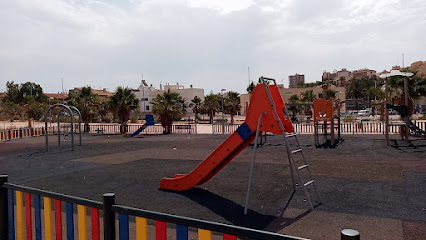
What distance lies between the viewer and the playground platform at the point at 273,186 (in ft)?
20.7

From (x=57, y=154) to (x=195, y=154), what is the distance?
25.2ft

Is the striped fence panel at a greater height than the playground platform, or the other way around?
the striped fence panel

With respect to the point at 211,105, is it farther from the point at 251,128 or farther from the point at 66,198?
the point at 66,198

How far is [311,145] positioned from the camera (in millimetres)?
19484

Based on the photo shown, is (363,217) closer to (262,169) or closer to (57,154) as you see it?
→ (262,169)

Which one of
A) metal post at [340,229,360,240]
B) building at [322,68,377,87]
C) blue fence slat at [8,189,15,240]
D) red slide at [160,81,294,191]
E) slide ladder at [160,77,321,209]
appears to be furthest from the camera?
building at [322,68,377,87]

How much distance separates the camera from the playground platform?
630 cm

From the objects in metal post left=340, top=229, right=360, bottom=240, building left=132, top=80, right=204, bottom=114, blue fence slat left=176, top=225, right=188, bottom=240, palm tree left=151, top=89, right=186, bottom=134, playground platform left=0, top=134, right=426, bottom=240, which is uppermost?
building left=132, top=80, right=204, bottom=114

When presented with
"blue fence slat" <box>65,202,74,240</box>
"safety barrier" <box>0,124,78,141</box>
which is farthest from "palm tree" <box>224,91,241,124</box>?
"blue fence slat" <box>65,202,74,240</box>

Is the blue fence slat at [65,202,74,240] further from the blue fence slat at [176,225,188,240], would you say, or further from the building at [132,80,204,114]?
the building at [132,80,204,114]

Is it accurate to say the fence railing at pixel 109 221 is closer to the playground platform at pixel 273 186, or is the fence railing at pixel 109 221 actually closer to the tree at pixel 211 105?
the playground platform at pixel 273 186

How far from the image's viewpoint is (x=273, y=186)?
9.39 meters

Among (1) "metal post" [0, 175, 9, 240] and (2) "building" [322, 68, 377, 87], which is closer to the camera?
(1) "metal post" [0, 175, 9, 240]

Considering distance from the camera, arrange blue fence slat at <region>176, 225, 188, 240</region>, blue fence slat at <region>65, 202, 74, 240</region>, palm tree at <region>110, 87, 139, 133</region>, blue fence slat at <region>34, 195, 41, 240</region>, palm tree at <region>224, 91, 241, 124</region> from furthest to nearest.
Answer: palm tree at <region>224, 91, 241, 124</region> → palm tree at <region>110, 87, 139, 133</region> → blue fence slat at <region>34, 195, 41, 240</region> → blue fence slat at <region>65, 202, 74, 240</region> → blue fence slat at <region>176, 225, 188, 240</region>
